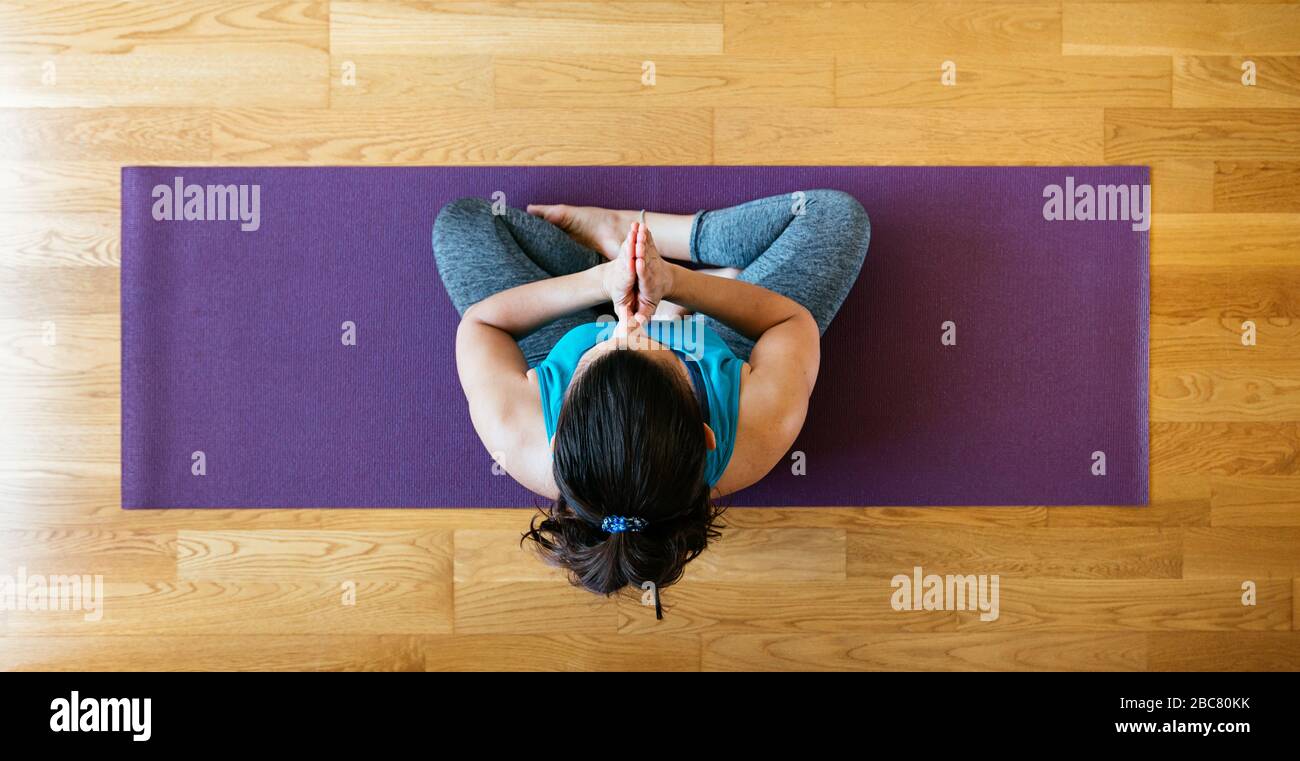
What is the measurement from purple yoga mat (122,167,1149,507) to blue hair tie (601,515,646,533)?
0.53 m

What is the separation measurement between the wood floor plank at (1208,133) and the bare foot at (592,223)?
2.97ft

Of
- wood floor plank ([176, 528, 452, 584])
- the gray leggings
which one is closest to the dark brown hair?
the gray leggings

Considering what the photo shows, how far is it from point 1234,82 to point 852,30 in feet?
2.29

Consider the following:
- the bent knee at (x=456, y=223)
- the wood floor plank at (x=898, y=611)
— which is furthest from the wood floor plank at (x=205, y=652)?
the bent knee at (x=456, y=223)

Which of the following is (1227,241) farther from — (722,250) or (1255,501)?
(722,250)

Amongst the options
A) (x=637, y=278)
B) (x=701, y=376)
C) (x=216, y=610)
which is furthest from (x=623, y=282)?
(x=216, y=610)

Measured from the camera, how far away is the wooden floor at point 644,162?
4.32 feet

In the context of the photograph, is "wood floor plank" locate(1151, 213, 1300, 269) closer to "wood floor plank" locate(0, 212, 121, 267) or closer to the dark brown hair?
the dark brown hair

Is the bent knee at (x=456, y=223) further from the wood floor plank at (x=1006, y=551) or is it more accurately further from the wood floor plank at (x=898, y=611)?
the wood floor plank at (x=1006, y=551)

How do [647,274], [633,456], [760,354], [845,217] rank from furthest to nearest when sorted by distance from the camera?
1. [845,217]
2. [760,354]
3. [647,274]
4. [633,456]

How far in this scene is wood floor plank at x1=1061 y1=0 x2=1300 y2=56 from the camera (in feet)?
4.37

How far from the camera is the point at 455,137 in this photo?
1322 mm
